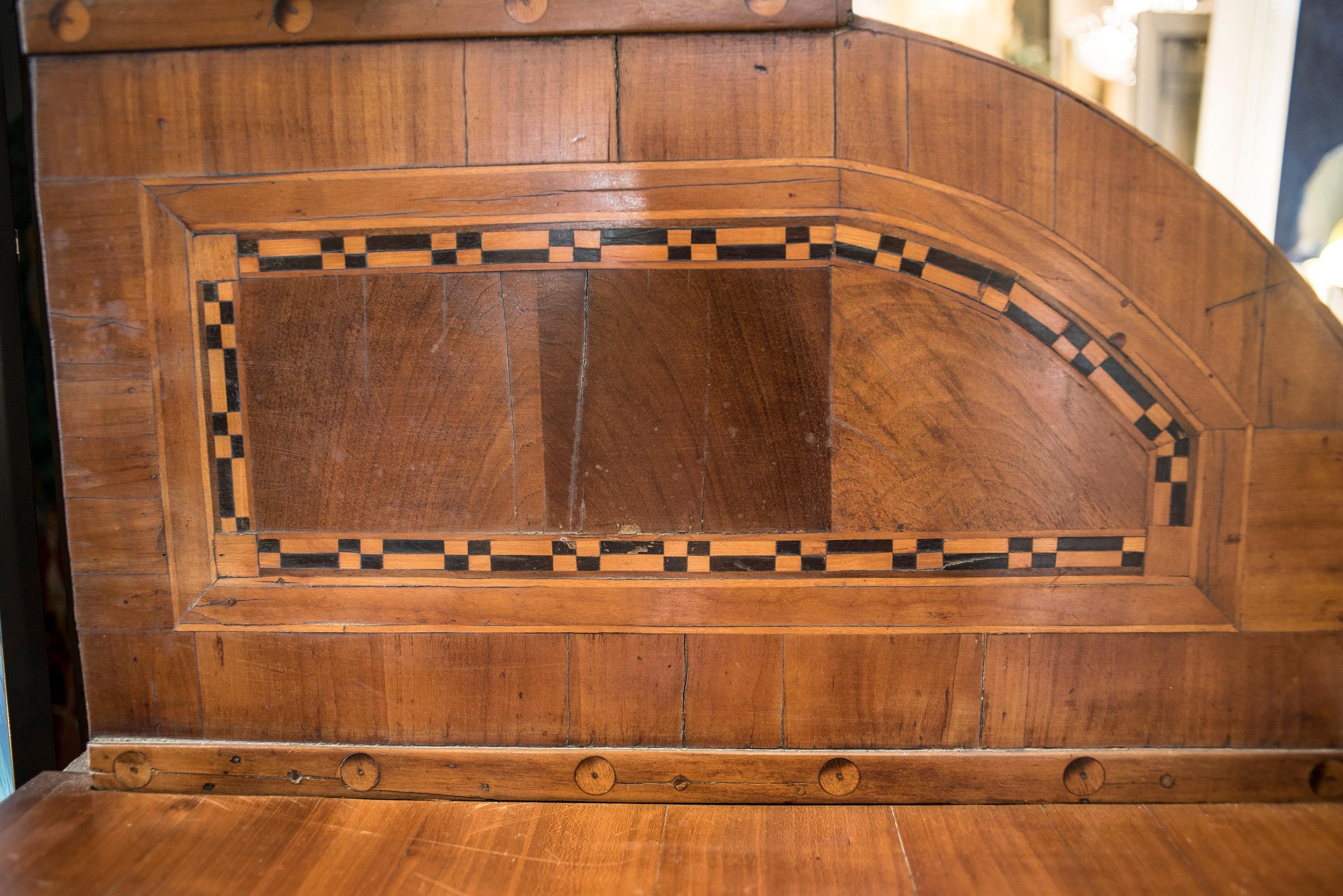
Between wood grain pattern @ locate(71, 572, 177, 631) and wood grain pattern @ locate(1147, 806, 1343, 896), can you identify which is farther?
wood grain pattern @ locate(71, 572, 177, 631)

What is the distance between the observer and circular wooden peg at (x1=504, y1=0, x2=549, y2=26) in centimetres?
95

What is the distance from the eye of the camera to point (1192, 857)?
0.92 meters

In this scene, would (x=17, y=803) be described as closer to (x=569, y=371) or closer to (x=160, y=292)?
(x=160, y=292)

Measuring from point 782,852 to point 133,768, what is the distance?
3.29ft

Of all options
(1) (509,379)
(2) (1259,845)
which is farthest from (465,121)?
(2) (1259,845)

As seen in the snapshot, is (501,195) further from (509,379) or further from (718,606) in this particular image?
(718,606)

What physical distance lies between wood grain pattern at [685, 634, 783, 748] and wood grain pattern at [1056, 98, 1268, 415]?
0.73 metres

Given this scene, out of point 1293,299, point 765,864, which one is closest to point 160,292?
point 765,864

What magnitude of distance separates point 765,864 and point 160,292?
118 centimetres

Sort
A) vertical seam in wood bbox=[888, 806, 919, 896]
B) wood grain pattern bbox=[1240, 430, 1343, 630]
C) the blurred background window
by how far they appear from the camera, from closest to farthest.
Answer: vertical seam in wood bbox=[888, 806, 919, 896], wood grain pattern bbox=[1240, 430, 1343, 630], the blurred background window

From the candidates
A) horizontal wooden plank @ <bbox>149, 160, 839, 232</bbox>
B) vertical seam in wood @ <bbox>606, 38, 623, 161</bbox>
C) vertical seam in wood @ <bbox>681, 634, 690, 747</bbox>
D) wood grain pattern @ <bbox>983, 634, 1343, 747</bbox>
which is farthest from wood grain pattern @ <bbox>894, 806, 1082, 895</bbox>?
vertical seam in wood @ <bbox>606, 38, 623, 161</bbox>

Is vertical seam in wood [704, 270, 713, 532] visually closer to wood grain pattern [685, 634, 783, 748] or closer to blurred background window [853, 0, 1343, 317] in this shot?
wood grain pattern [685, 634, 783, 748]

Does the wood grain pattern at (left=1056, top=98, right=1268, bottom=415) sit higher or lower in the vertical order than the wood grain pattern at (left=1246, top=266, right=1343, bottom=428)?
higher

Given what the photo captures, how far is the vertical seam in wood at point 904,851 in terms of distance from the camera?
2.89 ft
